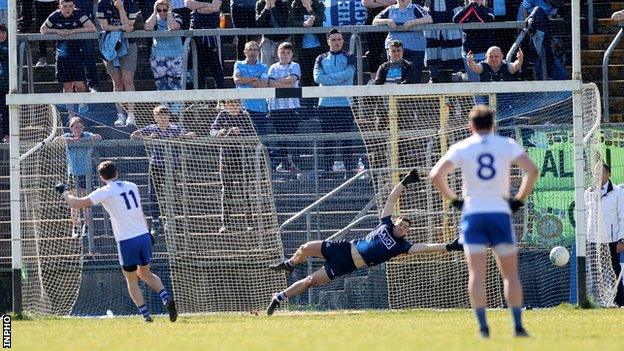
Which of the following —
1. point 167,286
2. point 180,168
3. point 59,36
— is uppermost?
point 59,36

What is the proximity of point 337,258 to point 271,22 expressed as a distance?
451 cm

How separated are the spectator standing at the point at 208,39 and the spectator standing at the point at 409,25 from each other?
2.48 meters

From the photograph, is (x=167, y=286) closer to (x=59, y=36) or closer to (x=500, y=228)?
(x=59, y=36)

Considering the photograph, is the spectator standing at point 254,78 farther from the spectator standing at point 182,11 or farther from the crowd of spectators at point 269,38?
the spectator standing at point 182,11

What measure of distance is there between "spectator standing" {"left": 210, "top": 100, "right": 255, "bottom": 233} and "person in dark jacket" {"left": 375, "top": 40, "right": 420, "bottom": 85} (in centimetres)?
203

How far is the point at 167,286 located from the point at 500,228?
889 centimetres

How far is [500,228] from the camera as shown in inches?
425

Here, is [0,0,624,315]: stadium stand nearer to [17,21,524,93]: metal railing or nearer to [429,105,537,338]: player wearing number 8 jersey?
[17,21,524,93]: metal railing

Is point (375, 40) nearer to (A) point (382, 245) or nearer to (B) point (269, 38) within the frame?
(B) point (269, 38)

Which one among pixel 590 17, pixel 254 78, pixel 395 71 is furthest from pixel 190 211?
pixel 590 17

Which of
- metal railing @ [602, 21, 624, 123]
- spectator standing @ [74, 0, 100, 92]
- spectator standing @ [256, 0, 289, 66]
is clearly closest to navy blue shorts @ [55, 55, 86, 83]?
spectator standing @ [74, 0, 100, 92]

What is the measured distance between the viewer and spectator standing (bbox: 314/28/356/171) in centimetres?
1906

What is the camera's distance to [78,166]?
18.5 metres

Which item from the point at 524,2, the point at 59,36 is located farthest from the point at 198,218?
the point at 524,2
